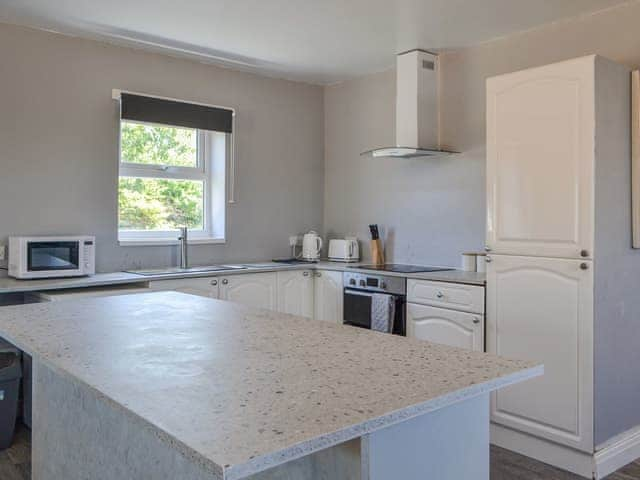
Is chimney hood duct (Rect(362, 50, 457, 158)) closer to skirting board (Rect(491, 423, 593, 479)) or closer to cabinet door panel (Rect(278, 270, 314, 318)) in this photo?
cabinet door panel (Rect(278, 270, 314, 318))

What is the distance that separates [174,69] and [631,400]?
3.44m

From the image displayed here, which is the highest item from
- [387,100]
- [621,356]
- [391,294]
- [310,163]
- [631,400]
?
[387,100]

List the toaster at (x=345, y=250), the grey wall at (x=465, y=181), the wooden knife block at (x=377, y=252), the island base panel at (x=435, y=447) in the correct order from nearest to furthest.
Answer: the island base panel at (x=435, y=447)
the grey wall at (x=465, y=181)
the wooden knife block at (x=377, y=252)
the toaster at (x=345, y=250)

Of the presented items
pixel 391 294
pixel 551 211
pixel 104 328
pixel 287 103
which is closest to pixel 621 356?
pixel 551 211

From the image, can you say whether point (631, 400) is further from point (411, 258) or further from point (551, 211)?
Answer: point (411, 258)

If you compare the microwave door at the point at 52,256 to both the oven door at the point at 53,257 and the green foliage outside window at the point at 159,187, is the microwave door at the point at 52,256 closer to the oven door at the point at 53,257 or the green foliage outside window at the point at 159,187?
the oven door at the point at 53,257

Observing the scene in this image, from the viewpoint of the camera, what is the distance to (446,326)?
10.3 feet

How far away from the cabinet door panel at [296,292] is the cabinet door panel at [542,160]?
4.96ft

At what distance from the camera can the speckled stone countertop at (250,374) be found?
0.84 m

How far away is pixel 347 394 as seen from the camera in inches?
40.5

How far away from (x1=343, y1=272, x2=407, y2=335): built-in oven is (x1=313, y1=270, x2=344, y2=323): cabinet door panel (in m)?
0.08

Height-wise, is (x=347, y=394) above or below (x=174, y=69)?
below

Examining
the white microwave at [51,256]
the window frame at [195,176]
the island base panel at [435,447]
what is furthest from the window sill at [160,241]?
the island base panel at [435,447]

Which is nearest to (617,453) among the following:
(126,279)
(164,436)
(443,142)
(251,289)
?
(443,142)
